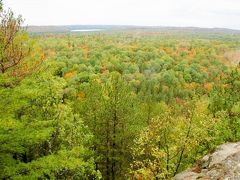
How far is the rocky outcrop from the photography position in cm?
1759

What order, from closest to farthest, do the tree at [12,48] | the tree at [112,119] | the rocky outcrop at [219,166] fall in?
1. the tree at [12,48]
2. the rocky outcrop at [219,166]
3. the tree at [112,119]

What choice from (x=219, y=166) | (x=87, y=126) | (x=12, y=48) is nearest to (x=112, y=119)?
(x=87, y=126)

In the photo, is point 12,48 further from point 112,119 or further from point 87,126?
point 112,119

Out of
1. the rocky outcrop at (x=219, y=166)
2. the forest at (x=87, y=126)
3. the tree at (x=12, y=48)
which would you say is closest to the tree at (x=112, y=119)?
the forest at (x=87, y=126)

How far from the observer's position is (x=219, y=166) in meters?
18.6

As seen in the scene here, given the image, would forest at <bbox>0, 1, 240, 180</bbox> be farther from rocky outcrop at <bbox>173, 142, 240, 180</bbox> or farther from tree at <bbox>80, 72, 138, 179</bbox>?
rocky outcrop at <bbox>173, 142, 240, 180</bbox>

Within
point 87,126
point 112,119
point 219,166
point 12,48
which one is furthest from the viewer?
point 112,119

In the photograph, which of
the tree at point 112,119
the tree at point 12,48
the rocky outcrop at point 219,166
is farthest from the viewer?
the tree at point 112,119

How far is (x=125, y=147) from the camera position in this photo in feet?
91.2

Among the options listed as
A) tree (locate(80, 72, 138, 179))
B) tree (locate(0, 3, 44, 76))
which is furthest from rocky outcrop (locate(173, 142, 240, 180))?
tree (locate(0, 3, 44, 76))

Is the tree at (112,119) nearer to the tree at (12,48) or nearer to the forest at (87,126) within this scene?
the forest at (87,126)

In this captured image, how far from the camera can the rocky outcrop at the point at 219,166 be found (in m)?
17.6

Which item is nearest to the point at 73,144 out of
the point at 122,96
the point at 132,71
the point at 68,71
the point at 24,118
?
the point at 24,118

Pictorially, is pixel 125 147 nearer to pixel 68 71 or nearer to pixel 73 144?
pixel 73 144
